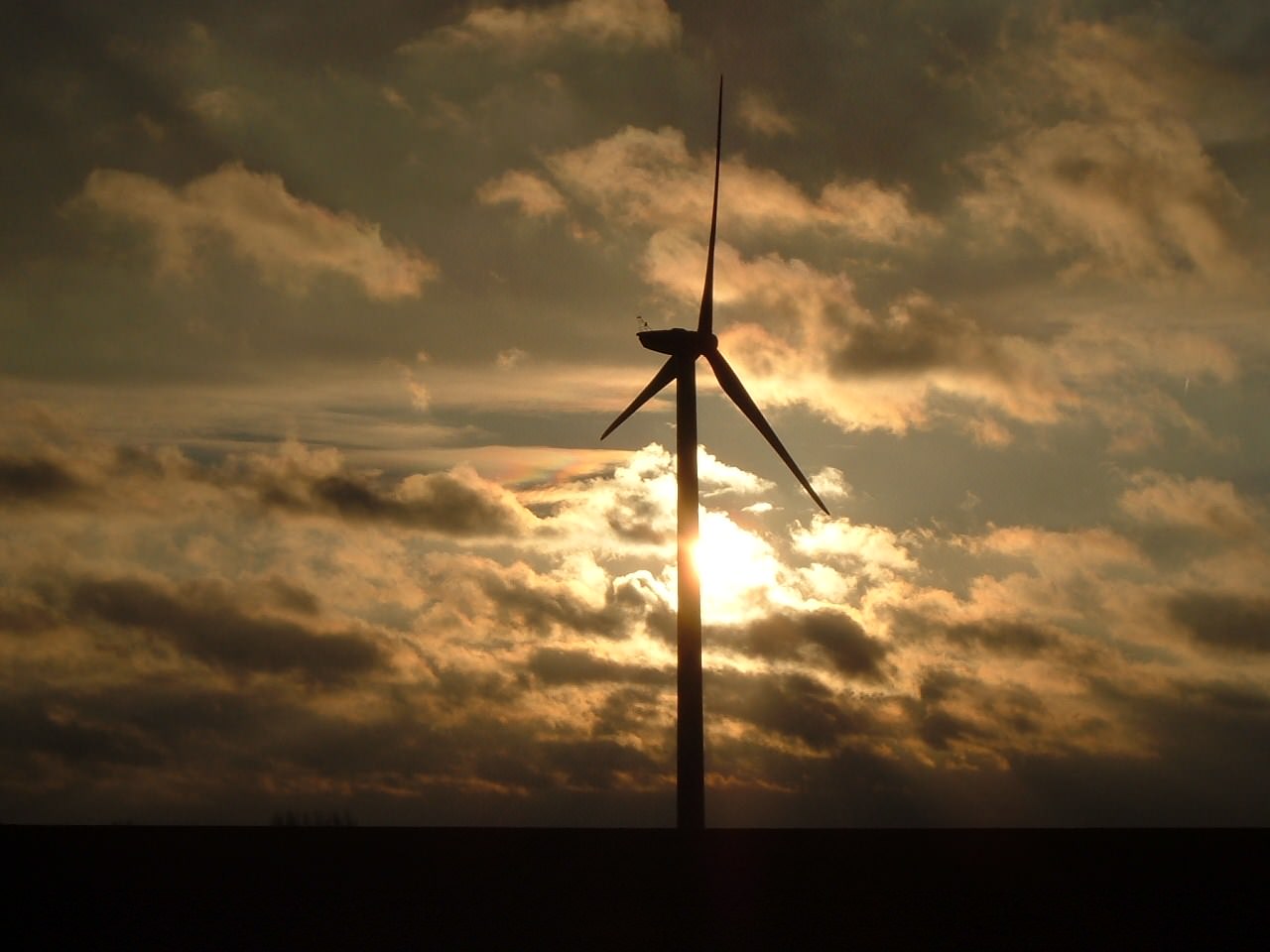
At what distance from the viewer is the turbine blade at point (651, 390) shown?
8775 cm

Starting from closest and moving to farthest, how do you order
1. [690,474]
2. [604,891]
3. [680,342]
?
1. [604,891]
2. [690,474]
3. [680,342]

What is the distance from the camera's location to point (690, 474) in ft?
259

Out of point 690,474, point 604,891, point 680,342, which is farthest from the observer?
point 680,342

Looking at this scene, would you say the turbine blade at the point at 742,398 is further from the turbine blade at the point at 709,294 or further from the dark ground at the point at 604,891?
the dark ground at the point at 604,891

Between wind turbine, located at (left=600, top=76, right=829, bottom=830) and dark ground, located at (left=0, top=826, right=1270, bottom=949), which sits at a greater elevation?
wind turbine, located at (left=600, top=76, right=829, bottom=830)

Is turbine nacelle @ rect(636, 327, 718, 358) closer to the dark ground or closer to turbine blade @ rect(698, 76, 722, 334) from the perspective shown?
turbine blade @ rect(698, 76, 722, 334)

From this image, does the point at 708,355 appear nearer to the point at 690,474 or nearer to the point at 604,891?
the point at 690,474

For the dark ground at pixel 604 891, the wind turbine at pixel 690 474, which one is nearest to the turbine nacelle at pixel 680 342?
the wind turbine at pixel 690 474

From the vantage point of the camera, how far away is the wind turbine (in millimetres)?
73500

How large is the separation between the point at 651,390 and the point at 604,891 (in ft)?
162

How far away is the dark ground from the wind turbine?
19921 mm

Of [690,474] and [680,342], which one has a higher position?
[680,342]

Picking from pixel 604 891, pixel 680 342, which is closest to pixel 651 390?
pixel 680 342

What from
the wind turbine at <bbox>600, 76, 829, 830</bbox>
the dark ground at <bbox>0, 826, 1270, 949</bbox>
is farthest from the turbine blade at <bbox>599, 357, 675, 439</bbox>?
the dark ground at <bbox>0, 826, 1270, 949</bbox>
